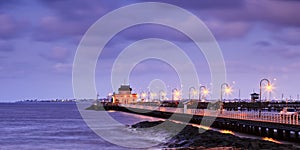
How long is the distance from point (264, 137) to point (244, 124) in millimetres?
5835

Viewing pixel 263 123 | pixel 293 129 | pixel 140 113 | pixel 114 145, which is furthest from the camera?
pixel 140 113

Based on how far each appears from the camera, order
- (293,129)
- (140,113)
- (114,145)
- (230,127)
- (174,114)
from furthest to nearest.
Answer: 1. (140,113)
2. (174,114)
3. (230,127)
4. (114,145)
5. (293,129)

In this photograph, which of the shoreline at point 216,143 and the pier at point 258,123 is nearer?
the shoreline at point 216,143

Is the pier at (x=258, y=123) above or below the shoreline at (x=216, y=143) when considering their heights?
above

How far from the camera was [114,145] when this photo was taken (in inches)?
2119

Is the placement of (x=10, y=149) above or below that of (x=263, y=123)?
below

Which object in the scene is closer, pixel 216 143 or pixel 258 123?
pixel 216 143

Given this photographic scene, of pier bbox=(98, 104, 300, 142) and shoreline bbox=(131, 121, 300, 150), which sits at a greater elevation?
pier bbox=(98, 104, 300, 142)

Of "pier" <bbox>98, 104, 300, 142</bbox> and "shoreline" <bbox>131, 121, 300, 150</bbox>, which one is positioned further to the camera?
"pier" <bbox>98, 104, 300, 142</bbox>

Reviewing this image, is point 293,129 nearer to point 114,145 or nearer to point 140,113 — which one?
point 114,145

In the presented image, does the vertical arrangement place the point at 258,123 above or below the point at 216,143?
above

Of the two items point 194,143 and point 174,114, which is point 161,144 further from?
point 174,114

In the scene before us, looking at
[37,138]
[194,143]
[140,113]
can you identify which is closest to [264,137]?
[194,143]

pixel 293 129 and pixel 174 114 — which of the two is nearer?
pixel 293 129
